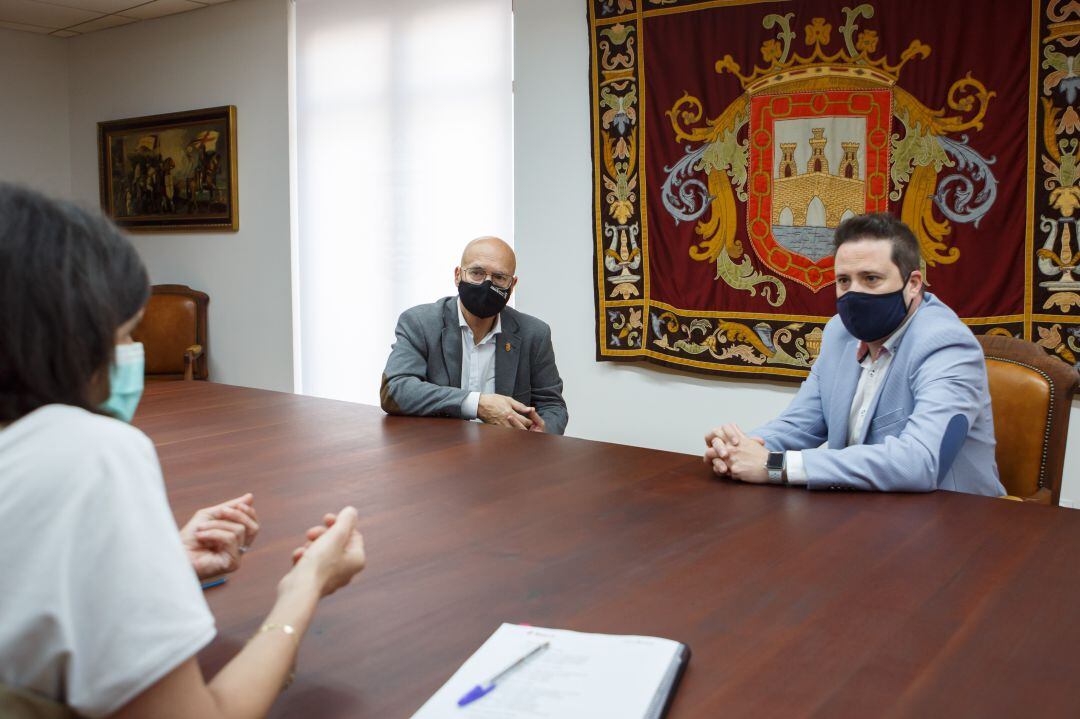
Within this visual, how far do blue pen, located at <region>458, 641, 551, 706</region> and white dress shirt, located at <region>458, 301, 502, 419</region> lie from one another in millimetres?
1971

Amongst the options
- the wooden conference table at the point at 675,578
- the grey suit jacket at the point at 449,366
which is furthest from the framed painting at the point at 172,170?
the wooden conference table at the point at 675,578

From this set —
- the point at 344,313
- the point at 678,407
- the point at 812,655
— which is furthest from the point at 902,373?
the point at 344,313

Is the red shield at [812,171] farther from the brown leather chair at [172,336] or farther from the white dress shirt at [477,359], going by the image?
the brown leather chair at [172,336]

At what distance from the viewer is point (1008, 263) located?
3.39 meters

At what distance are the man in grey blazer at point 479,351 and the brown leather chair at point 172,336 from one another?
3302 millimetres

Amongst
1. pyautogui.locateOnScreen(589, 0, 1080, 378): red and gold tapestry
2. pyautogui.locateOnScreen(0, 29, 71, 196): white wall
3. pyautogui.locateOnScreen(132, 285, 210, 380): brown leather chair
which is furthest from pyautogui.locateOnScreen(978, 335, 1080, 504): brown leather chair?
pyautogui.locateOnScreen(0, 29, 71, 196): white wall

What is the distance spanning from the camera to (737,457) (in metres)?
1.91

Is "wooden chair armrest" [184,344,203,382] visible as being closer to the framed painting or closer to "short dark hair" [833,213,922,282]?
the framed painting

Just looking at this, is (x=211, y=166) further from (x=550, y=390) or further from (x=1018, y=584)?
(x=1018, y=584)

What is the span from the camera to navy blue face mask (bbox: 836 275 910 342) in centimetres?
222

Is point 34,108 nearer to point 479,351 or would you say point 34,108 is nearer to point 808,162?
point 479,351

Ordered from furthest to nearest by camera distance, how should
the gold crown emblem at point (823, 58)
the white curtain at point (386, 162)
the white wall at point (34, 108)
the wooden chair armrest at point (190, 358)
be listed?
1. the white wall at point (34, 108)
2. the wooden chair armrest at point (190, 358)
3. the white curtain at point (386, 162)
4. the gold crown emblem at point (823, 58)

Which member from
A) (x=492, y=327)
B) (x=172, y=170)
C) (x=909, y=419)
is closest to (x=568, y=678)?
(x=909, y=419)

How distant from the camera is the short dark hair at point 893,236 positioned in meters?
2.25
